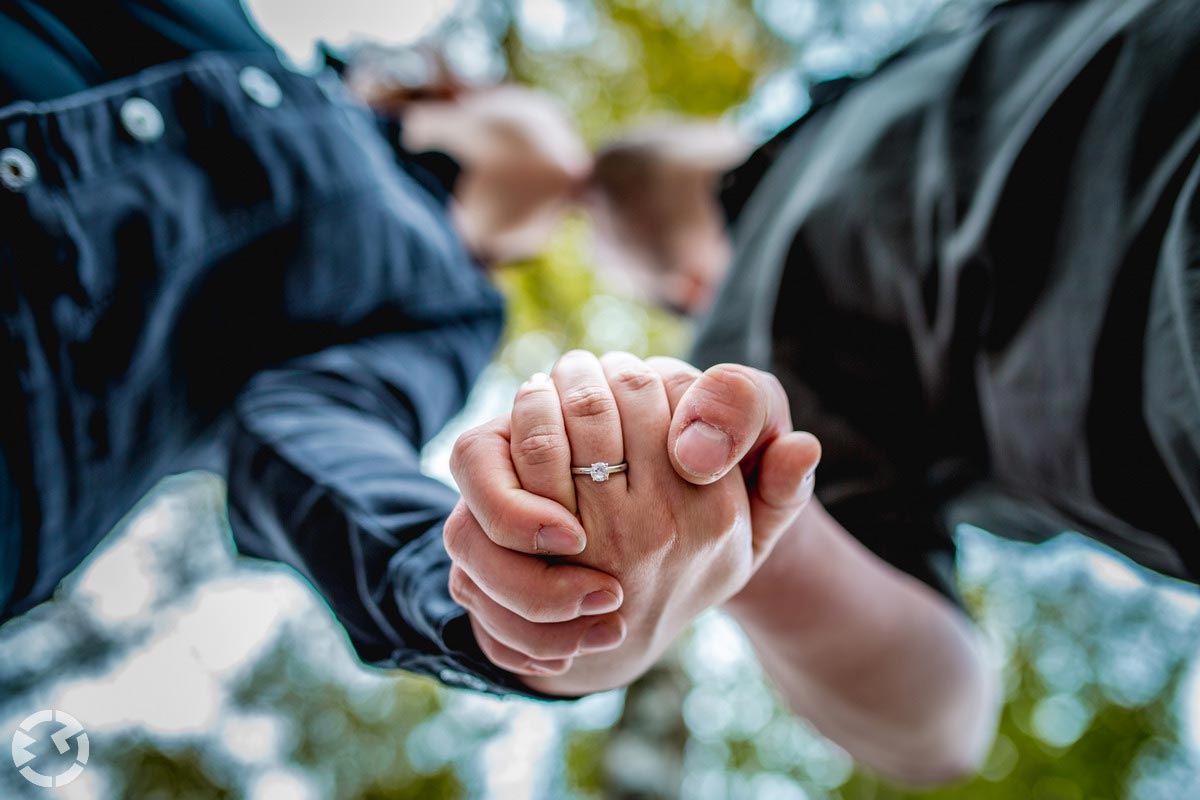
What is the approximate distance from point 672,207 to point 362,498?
3.87 feet

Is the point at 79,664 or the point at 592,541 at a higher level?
the point at 592,541

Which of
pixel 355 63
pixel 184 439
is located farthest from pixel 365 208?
pixel 355 63

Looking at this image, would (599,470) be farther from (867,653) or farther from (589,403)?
(867,653)

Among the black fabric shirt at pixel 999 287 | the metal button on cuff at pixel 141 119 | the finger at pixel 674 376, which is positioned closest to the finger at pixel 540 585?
the finger at pixel 674 376

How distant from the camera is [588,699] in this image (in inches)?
29.6

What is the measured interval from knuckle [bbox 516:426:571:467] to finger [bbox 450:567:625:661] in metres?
0.10

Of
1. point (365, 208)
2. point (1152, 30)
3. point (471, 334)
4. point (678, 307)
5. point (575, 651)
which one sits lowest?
point (678, 307)

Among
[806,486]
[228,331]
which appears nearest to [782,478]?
[806,486]

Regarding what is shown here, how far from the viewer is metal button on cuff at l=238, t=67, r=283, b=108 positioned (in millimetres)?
869

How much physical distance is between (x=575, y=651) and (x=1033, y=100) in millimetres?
617

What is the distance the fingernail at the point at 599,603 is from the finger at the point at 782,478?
0.12 meters

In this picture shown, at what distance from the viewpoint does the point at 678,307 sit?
6.07 feet

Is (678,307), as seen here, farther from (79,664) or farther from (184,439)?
(79,664)

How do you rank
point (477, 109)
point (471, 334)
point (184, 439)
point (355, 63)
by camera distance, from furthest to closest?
1. point (477, 109)
2. point (355, 63)
3. point (471, 334)
4. point (184, 439)
